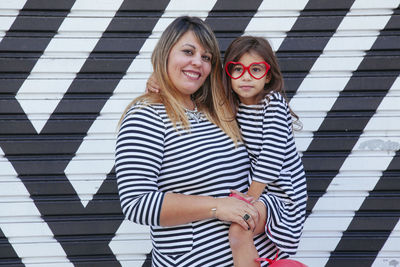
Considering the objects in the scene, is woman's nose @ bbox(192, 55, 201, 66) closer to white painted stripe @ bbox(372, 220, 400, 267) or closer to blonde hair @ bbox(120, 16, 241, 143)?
blonde hair @ bbox(120, 16, 241, 143)

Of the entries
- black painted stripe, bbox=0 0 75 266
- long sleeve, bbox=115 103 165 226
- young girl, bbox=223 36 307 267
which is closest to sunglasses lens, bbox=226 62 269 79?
young girl, bbox=223 36 307 267

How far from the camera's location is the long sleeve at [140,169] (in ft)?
5.10

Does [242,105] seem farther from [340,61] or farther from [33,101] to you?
[33,101]

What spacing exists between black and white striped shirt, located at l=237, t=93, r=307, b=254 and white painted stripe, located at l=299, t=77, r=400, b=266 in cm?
135

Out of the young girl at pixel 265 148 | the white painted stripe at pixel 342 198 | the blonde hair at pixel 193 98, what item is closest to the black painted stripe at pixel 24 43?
the blonde hair at pixel 193 98

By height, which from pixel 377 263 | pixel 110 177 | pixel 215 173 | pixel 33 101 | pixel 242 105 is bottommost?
pixel 377 263

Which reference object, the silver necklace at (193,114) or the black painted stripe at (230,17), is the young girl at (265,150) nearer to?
the silver necklace at (193,114)

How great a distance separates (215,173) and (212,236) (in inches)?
10.8

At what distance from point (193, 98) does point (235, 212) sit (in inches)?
27.0

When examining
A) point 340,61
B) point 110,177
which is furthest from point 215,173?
point 340,61

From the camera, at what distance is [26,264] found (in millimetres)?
3238

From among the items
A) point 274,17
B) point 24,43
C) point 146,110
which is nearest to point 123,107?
point 24,43

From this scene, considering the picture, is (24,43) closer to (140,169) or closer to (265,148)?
(140,169)

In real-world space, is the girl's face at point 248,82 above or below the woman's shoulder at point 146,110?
above
